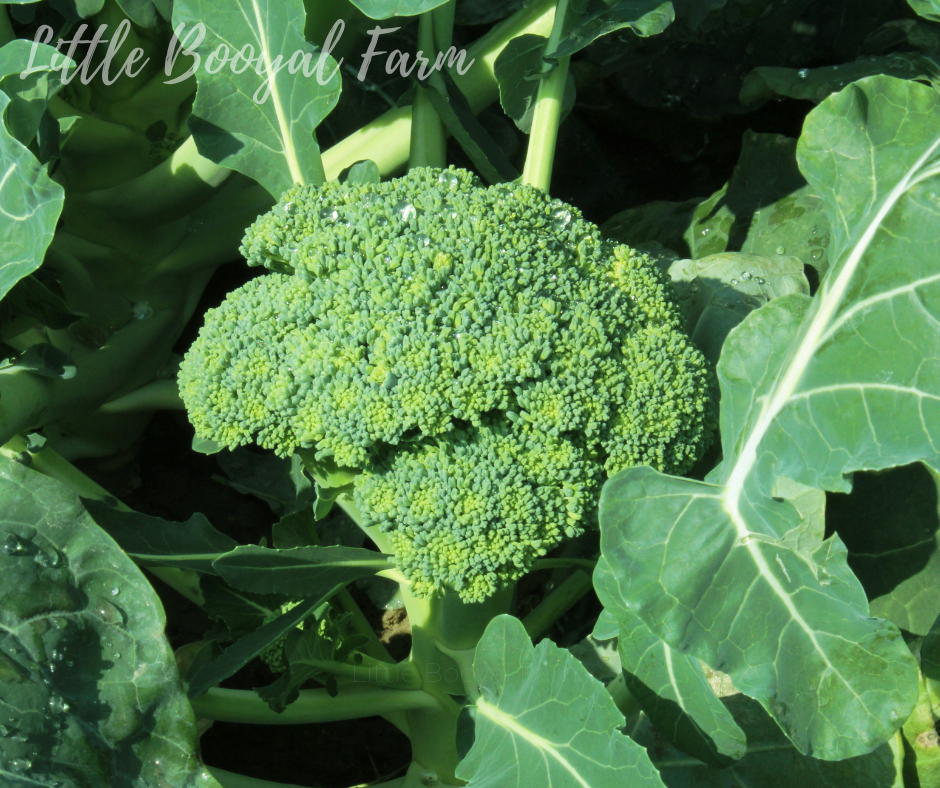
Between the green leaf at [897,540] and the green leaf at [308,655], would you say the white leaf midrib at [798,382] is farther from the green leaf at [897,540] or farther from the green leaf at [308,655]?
the green leaf at [308,655]

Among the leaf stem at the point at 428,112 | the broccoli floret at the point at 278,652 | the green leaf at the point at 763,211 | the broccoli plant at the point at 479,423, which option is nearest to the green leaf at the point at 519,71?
the broccoli plant at the point at 479,423

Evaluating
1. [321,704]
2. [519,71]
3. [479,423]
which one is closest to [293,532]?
[321,704]

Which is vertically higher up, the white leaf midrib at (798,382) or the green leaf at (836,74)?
the green leaf at (836,74)

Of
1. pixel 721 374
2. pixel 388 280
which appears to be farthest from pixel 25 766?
pixel 721 374

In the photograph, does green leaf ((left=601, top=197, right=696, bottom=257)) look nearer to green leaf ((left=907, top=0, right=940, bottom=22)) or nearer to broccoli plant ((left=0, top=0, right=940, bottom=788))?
broccoli plant ((left=0, top=0, right=940, bottom=788))

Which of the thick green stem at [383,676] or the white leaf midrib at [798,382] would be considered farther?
the thick green stem at [383,676]

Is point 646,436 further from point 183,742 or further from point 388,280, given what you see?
point 183,742
